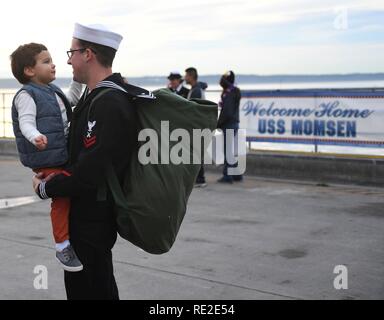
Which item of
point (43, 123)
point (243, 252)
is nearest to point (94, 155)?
point (43, 123)

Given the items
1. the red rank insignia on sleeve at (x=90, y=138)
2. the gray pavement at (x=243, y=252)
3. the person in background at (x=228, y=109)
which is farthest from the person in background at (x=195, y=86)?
the red rank insignia on sleeve at (x=90, y=138)

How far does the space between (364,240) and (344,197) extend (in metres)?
2.73

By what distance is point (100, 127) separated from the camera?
287 centimetres

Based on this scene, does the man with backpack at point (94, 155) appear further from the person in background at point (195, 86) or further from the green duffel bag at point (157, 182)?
the person in background at point (195, 86)

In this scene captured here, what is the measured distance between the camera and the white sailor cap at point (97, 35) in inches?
119

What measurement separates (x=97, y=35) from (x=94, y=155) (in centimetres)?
61

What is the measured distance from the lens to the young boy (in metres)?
3.18

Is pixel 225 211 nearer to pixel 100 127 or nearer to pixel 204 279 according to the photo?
pixel 204 279

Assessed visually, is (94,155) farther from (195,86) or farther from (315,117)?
(315,117)

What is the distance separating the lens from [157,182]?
9.71 ft

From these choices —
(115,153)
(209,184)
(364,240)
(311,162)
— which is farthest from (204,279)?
(311,162)

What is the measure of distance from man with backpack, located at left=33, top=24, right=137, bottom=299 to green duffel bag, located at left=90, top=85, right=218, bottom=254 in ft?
0.21

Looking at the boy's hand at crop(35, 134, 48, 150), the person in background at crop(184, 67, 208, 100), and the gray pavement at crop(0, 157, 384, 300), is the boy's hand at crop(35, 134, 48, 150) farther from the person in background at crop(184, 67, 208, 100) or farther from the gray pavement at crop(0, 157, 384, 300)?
the person in background at crop(184, 67, 208, 100)

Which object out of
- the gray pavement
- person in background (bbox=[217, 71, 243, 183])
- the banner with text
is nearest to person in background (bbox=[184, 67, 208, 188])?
person in background (bbox=[217, 71, 243, 183])
